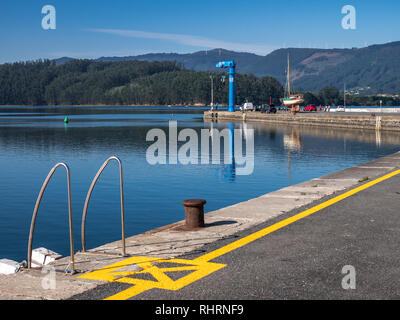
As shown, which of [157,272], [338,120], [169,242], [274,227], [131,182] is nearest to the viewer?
[157,272]

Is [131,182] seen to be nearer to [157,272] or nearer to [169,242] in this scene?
[169,242]

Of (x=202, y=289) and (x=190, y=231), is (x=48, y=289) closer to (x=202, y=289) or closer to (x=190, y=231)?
(x=202, y=289)

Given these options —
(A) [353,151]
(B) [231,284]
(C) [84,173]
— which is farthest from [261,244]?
(A) [353,151]

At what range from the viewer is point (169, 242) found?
31.0 ft

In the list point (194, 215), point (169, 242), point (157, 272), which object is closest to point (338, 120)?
point (194, 215)

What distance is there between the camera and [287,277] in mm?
7270

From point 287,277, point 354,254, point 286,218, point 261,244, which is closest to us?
point 287,277

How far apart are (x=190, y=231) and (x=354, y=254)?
11.0 feet

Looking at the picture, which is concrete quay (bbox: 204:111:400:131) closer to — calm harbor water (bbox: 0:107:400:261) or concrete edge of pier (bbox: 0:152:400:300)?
calm harbor water (bbox: 0:107:400:261)

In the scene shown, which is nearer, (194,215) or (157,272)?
(157,272)

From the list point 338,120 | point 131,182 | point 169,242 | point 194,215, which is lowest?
point 131,182

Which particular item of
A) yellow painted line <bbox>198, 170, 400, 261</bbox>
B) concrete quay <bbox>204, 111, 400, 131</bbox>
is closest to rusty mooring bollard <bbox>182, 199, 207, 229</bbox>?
yellow painted line <bbox>198, 170, 400, 261</bbox>

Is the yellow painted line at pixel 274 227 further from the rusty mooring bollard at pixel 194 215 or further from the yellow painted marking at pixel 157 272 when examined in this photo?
the rusty mooring bollard at pixel 194 215

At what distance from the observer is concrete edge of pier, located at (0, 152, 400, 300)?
6891 millimetres
